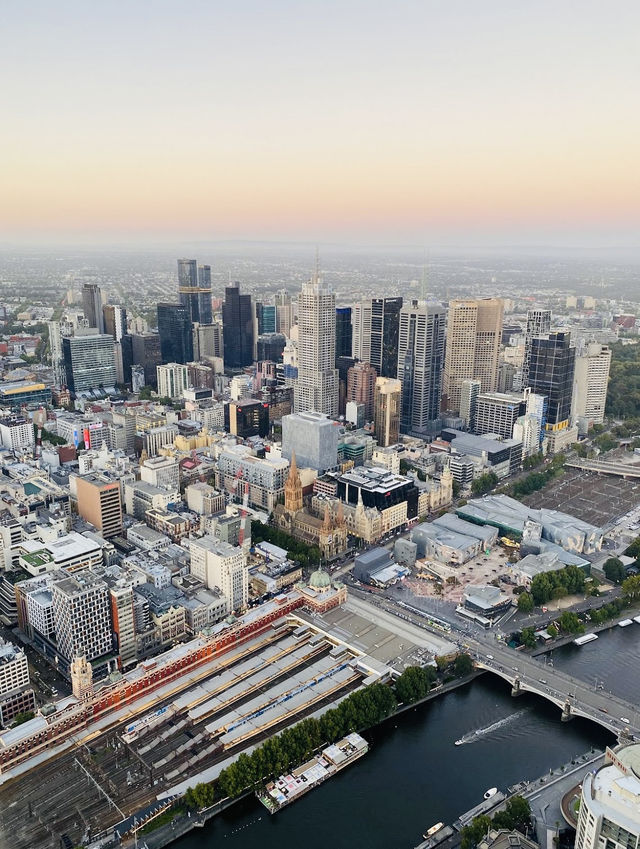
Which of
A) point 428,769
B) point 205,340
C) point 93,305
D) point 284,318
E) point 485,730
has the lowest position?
point 428,769

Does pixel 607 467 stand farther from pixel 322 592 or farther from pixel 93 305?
pixel 93 305

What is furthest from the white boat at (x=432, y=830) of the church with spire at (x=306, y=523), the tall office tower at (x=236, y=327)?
the tall office tower at (x=236, y=327)

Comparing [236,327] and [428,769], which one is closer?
[428,769]

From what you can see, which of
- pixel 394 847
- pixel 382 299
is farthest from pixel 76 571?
pixel 382 299

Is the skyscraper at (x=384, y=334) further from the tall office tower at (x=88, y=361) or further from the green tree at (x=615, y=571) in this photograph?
the green tree at (x=615, y=571)

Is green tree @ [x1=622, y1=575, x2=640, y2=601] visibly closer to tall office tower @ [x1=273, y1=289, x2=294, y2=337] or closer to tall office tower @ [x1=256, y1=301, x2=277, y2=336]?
tall office tower @ [x1=256, y1=301, x2=277, y2=336]

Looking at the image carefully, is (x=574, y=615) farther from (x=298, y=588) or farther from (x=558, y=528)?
(x=298, y=588)

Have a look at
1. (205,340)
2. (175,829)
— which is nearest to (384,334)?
(205,340)
